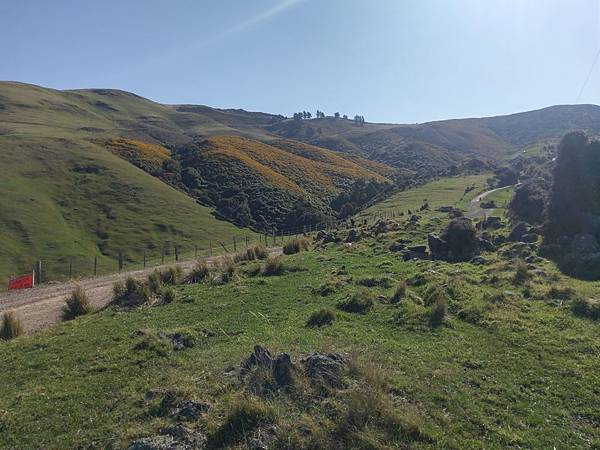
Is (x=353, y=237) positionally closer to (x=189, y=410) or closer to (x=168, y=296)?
(x=168, y=296)

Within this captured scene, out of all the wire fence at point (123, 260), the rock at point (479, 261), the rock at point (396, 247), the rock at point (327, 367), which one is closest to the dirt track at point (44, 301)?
the wire fence at point (123, 260)

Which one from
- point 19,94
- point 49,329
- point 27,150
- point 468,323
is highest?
point 19,94

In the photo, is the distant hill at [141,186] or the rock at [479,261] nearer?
the rock at [479,261]

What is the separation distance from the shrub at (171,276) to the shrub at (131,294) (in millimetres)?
2530

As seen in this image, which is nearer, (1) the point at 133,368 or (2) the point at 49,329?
(1) the point at 133,368

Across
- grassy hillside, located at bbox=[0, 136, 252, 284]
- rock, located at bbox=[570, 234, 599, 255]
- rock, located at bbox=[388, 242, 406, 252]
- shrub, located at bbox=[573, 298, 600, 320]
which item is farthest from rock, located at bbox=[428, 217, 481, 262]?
grassy hillside, located at bbox=[0, 136, 252, 284]

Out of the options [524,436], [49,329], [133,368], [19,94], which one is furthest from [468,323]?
[19,94]

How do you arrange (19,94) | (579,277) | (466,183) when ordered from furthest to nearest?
(19,94), (466,183), (579,277)

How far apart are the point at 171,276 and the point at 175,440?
1767 centimetres

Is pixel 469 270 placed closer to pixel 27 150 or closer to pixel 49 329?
pixel 49 329

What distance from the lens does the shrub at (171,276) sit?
23.9 meters

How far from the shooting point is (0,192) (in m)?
54.8

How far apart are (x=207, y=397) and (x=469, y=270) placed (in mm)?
15705

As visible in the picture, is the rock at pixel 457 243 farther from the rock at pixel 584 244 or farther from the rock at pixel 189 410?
the rock at pixel 189 410
